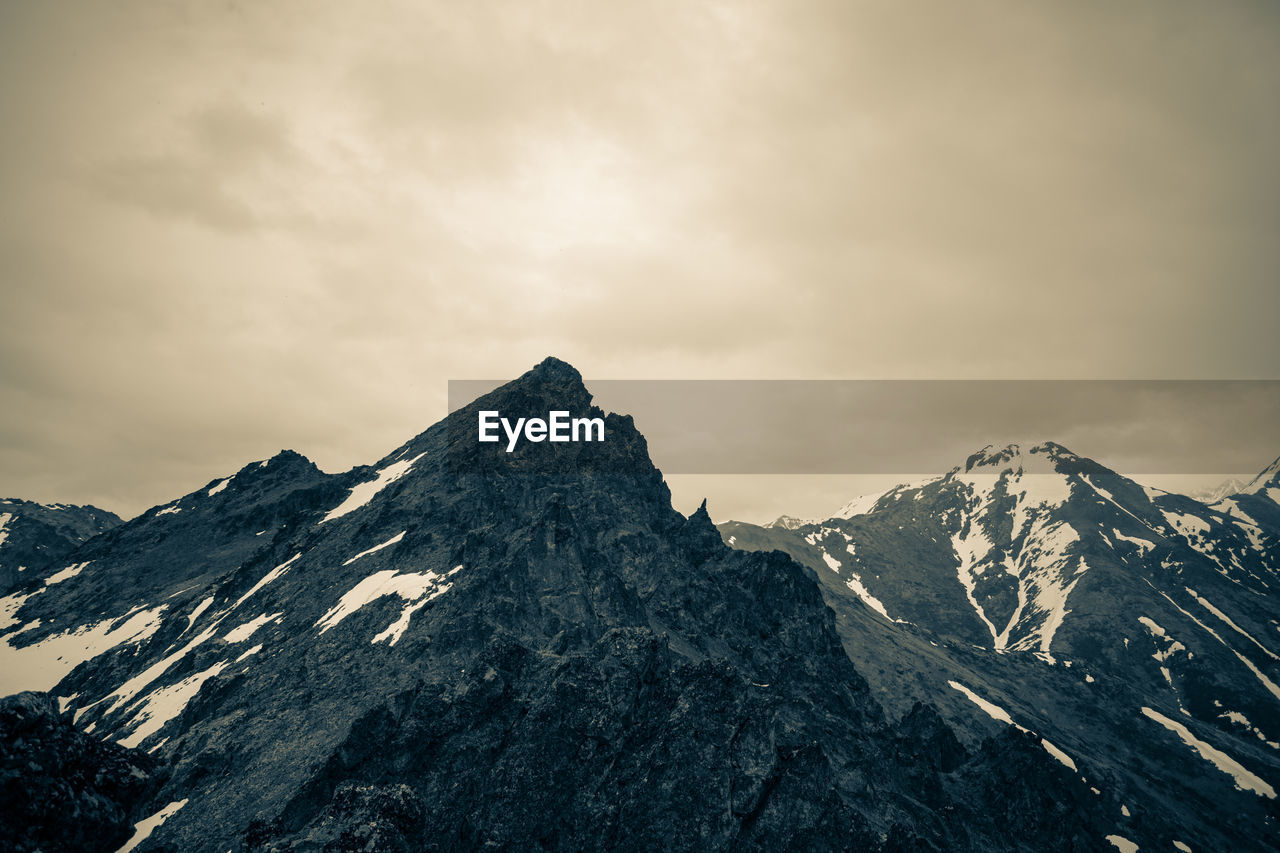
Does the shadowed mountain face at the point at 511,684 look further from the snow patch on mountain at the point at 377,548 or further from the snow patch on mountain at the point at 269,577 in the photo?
the snow patch on mountain at the point at 377,548

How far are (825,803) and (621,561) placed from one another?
53433mm

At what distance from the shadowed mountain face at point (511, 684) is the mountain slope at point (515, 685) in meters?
0.33

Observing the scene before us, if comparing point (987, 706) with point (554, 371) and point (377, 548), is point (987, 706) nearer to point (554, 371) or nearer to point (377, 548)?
point (554, 371)

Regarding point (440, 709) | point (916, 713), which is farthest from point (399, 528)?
point (916, 713)

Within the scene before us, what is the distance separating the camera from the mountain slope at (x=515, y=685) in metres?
60.5

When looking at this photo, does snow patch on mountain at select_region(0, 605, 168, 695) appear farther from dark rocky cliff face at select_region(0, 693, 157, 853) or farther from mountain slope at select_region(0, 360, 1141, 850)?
dark rocky cliff face at select_region(0, 693, 157, 853)

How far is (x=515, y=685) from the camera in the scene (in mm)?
70125

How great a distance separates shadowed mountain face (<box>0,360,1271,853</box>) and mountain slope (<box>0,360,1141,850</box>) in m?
0.33

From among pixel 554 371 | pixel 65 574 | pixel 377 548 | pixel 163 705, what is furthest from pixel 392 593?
pixel 65 574

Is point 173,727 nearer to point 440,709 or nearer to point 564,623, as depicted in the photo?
point 440,709

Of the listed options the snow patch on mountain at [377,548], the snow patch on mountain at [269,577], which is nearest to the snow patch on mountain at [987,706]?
the snow patch on mountain at [377,548]

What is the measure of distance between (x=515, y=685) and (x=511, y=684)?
52 cm

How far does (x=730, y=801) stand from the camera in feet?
210

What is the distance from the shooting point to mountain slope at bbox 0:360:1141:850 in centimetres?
6050
